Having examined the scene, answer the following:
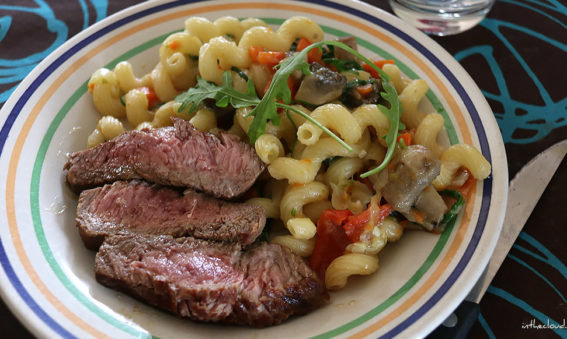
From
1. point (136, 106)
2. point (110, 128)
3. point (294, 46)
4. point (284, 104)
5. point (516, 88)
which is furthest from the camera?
point (516, 88)

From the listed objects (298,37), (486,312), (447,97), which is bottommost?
(486,312)

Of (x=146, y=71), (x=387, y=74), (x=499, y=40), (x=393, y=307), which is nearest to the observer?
(x=393, y=307)

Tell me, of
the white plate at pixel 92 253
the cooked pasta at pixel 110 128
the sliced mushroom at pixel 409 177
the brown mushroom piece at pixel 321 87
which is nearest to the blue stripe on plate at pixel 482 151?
the white plate at pixel 92 253

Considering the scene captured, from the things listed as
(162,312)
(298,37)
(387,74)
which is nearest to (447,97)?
(387,74)

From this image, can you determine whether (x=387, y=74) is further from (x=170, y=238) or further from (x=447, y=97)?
(x=170, y=238)

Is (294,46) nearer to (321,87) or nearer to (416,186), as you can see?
(321,87)

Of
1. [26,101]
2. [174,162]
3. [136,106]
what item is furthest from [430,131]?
[26,101]

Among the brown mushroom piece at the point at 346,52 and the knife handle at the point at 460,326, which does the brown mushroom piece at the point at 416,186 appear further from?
the brown mushroom piece at the point at 346,52
